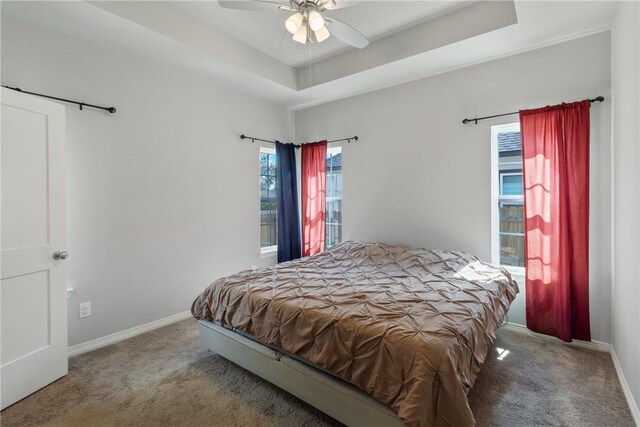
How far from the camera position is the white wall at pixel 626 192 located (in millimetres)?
1703

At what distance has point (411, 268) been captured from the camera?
2.84m

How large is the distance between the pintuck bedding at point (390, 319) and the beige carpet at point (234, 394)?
356 millimetres

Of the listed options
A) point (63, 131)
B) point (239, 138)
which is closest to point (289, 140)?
point (239, 138)

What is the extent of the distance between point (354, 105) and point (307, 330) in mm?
3120

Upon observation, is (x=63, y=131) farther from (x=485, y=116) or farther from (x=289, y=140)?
(x=485, y=116)

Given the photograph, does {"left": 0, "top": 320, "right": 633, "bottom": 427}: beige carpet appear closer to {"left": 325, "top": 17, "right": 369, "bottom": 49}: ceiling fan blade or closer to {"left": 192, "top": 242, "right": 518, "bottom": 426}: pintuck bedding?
{"left": 192, "top": 242, "right": 518, "bottom": 426}: pintuck bedding

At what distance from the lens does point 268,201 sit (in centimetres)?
439

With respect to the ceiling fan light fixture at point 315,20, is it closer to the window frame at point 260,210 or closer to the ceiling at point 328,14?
the ceiling at point 328,14

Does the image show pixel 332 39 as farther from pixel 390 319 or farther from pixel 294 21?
pixel 390 319

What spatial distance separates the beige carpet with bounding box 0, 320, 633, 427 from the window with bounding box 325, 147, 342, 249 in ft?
7.68

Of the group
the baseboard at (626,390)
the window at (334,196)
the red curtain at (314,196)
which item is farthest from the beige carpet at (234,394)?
the window at (334,196)

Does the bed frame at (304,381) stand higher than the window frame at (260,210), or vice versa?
the window frame at (260,210)

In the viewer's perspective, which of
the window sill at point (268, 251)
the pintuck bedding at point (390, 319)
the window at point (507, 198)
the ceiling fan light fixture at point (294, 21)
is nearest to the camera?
the pintuck bedding at point (390, 319)

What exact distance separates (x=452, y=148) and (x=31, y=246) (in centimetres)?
370
